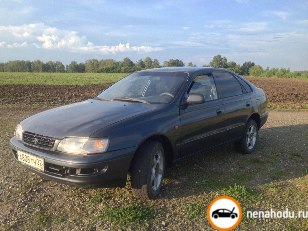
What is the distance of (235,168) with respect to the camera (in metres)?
5.66

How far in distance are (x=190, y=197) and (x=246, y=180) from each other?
3.70 feet

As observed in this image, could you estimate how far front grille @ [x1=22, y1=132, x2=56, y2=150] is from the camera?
12.6 ft

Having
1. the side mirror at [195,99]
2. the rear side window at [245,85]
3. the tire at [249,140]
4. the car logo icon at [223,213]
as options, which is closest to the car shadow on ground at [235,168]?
the tire at [249,140]

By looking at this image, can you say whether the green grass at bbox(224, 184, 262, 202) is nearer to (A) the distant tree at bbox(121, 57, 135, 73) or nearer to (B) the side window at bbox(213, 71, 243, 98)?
(B) the side window at bbox(213, 71, 243, 98)

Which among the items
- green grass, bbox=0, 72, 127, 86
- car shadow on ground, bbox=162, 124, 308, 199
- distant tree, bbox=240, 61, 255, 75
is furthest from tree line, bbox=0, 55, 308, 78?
car shadow on ground, bbox=162, 124, 308, 199

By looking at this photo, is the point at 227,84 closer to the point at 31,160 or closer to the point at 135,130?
the point at 135,130

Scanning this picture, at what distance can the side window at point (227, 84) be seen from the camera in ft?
18.8

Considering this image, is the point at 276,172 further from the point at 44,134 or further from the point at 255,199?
the point at 44,134

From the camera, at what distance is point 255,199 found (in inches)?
170

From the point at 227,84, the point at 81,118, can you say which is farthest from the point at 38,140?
the point at 227,84

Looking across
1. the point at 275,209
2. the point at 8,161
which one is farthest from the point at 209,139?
the point at 8,161

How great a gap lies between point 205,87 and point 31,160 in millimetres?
2766

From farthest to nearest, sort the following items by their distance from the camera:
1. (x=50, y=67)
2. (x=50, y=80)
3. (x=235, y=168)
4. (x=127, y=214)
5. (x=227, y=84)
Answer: (x=50, y=67), (x=50, y=80), (x=227, y=84), (x=235, y=168), (x=127, y=214)

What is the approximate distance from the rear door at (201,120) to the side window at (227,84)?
7.2 inches
